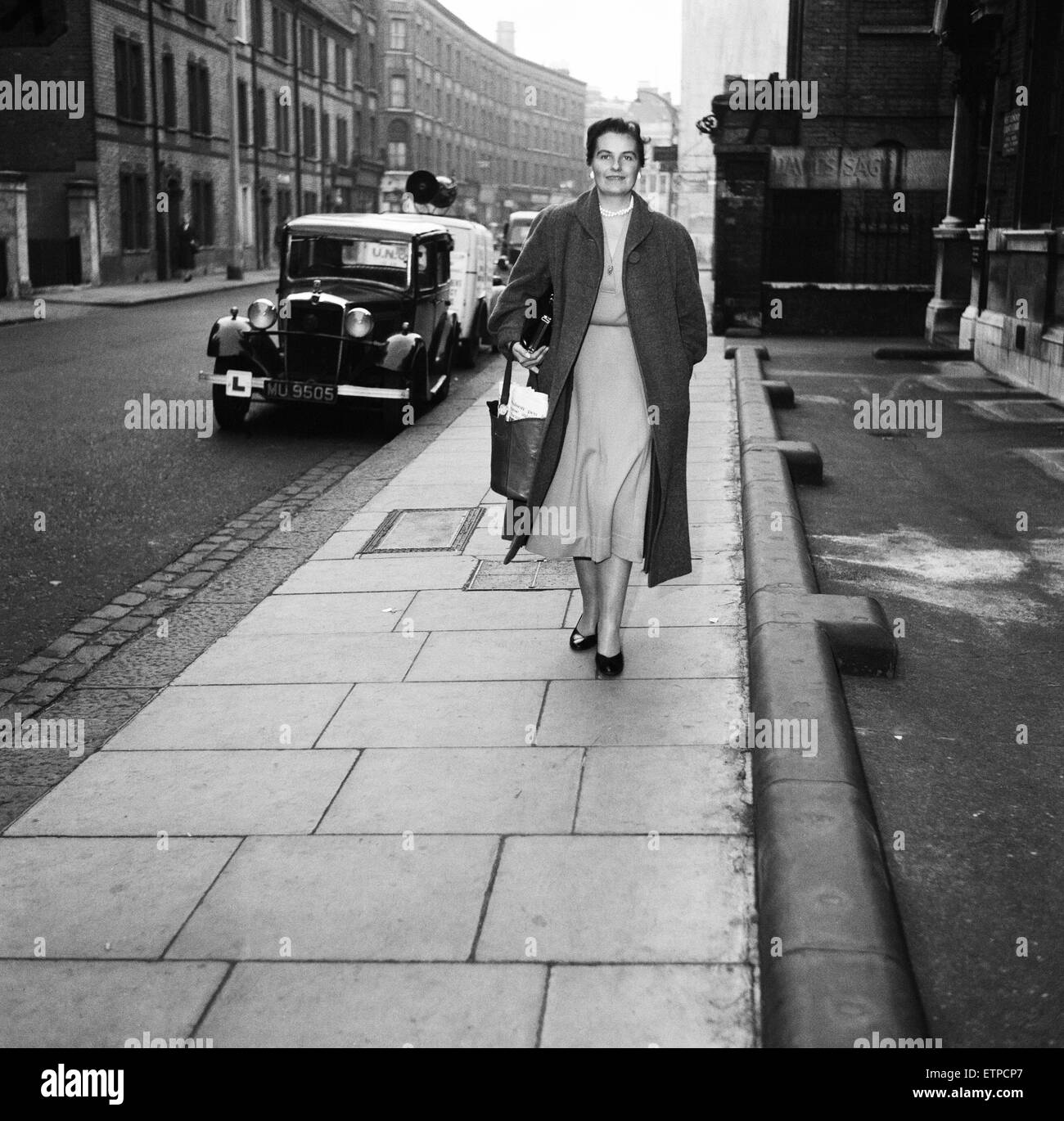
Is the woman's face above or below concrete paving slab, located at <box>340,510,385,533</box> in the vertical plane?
above

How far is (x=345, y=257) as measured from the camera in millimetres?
14133

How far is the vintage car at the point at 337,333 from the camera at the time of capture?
12305 millimetres

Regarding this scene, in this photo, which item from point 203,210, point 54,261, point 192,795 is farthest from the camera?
point 203,210

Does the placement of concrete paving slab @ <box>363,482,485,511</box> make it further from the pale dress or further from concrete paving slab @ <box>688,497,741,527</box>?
the pale dress

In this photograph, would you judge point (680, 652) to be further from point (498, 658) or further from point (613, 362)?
point (613, 362)

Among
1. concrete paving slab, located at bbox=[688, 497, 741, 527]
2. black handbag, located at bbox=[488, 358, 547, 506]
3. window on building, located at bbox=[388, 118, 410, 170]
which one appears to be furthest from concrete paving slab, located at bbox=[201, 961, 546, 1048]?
window on building, located at bbox=[388, 118, 410, 170]

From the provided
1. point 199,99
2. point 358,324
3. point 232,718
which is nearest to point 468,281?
point 358,324

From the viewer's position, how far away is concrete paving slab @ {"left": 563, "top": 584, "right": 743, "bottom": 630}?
5.87 m

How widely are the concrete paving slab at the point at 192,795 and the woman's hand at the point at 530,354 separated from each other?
150 cm

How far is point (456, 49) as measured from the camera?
9175cm

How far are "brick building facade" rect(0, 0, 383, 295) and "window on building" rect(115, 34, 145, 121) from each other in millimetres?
47

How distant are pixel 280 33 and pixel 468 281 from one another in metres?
41.1
